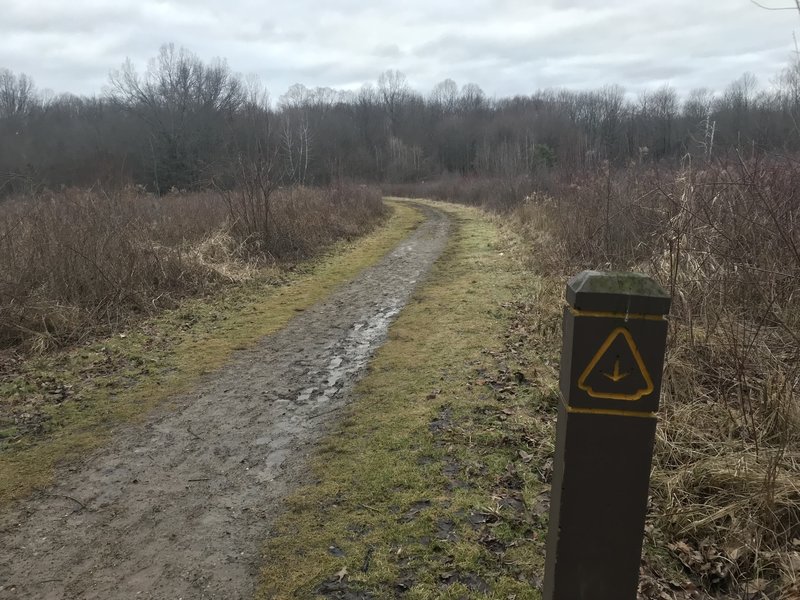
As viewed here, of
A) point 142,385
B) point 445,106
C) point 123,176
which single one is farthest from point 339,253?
point 445,106

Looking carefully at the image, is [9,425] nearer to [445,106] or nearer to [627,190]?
[627,190]

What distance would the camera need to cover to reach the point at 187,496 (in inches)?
143

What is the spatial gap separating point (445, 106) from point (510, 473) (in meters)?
105

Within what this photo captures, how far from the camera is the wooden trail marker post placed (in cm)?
166

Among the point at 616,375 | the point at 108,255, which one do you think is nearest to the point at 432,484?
the point at 616,375

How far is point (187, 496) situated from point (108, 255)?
21.0ft

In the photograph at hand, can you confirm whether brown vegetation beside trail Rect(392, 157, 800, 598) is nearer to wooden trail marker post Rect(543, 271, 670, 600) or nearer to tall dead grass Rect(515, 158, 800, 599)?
tall dead grass Rect(515, 158, 800, 599)

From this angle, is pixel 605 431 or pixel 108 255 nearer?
pixel 605 431

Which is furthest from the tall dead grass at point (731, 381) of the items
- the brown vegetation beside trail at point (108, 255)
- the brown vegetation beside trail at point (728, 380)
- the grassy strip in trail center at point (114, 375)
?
the brown vegetation beside trail at point (108, 255)

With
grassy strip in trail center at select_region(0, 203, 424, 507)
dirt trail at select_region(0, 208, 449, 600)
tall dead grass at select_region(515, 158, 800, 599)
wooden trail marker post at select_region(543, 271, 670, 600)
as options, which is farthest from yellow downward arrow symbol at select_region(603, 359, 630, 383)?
grassy strip in trail center at select_region(0, 203, 424, 507)

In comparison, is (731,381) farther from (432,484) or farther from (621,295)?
(621,295)

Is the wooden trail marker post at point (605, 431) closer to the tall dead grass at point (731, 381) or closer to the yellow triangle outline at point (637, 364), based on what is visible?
the yellow triangle outline at point (637, 364)

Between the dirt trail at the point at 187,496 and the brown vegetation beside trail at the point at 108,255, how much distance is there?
296cm

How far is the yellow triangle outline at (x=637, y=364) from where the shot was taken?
167cm
